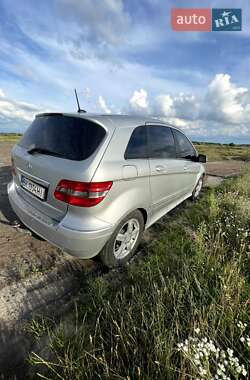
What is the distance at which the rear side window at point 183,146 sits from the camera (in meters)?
3.89

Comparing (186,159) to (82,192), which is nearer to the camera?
(82,192)

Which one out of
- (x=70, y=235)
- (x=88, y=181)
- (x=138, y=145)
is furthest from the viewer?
(x=138, y=145)

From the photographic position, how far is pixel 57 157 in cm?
217

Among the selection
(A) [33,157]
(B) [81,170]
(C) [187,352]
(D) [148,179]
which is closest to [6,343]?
(C) [187,352]

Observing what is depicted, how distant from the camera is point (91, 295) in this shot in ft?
6.95

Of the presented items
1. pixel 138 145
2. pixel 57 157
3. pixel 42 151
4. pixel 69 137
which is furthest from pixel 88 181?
pixel 138 145

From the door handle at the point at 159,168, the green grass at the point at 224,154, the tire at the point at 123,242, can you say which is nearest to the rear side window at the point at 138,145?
the door handle at the point at 159,168

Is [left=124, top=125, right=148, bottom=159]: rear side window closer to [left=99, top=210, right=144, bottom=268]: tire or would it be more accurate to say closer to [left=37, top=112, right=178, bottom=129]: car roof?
[left=37, top=112, right=178, bottom=129]: car roof

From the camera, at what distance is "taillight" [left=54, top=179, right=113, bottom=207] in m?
1.97

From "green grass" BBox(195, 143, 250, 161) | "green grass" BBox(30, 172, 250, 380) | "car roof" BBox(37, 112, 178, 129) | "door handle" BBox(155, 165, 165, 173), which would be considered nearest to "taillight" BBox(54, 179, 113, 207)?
"car roof" BBox(37, 112, 178, 129)

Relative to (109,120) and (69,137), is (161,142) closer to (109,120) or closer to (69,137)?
(109,120)

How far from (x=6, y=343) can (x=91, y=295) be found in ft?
2.54

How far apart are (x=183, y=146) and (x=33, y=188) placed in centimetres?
298

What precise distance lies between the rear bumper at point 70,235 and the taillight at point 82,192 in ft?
0.77
